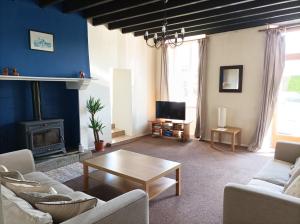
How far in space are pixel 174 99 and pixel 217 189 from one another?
11.3ft

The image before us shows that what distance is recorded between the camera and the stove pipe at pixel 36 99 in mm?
3791

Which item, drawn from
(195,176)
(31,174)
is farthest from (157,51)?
(31,174)

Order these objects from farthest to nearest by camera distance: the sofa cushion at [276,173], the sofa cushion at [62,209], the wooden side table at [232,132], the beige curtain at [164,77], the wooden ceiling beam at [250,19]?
the beige curtain at [164,77], the wooden side table at [232,132], the wooden ceiling beam at [250,19], the sofa cushion at [276,173], the sofa cushion at [62,209]

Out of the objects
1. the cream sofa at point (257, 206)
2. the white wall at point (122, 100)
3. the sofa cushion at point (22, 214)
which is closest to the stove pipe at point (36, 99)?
the white wall at point (122, 100)

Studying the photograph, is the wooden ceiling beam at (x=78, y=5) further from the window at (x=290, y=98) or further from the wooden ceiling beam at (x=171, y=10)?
the window at (x=290, y=98)

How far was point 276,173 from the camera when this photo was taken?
2480 millimetres

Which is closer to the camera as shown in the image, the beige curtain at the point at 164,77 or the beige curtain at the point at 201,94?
the beige curtain at the point at 201,94

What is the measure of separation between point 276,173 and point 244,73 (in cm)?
299

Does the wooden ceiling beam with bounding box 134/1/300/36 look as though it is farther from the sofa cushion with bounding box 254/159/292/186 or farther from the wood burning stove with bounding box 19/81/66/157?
the wood burning stove with bounding box 19/81/66/157

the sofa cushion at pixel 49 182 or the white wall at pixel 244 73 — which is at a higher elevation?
the white wall at pixel 244 73

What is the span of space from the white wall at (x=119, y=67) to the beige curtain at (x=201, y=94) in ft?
4.78

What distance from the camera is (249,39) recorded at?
4824mm

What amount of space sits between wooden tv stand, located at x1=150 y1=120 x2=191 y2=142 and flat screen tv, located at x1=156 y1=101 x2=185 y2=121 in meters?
0.15

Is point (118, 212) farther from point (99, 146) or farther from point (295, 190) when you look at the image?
point (99, 146)
